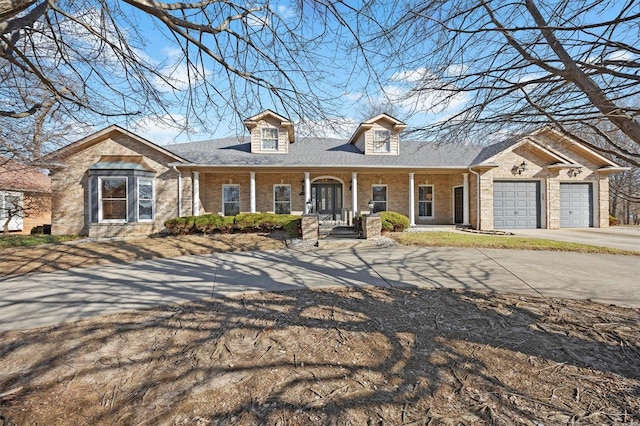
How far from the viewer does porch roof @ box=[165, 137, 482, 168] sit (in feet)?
46.3

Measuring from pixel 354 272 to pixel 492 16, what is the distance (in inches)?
187

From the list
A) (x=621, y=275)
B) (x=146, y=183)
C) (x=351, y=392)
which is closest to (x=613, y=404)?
(x=351, y=392)

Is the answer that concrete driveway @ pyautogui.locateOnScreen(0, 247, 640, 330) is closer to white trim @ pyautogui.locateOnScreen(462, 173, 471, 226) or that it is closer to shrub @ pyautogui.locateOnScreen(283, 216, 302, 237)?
shrub @ pyautogui.locateOnScreen(283, 216, 302, 237)

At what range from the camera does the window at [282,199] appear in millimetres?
15609

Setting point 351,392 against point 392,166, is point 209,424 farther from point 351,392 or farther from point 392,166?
point 392,166

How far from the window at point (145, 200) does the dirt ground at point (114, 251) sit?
154 inches

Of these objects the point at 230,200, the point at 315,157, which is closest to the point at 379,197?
the point at 315,157

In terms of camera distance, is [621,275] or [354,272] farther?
[354,272]

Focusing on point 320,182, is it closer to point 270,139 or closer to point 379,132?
point 270,139

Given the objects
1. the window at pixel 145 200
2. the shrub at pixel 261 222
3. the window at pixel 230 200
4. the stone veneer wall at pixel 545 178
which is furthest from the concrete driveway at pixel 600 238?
the window at pixel 145 200

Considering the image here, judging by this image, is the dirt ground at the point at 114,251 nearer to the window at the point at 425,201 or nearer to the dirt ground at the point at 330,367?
the dirt ground at the point at 330,367

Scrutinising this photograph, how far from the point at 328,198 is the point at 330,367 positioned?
44.9 feet

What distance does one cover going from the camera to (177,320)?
3.61 meters

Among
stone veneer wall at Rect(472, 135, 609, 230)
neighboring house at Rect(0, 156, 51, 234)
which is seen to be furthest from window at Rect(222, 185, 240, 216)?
stone veneer wall at Rect(472, 135, 609, 230)
